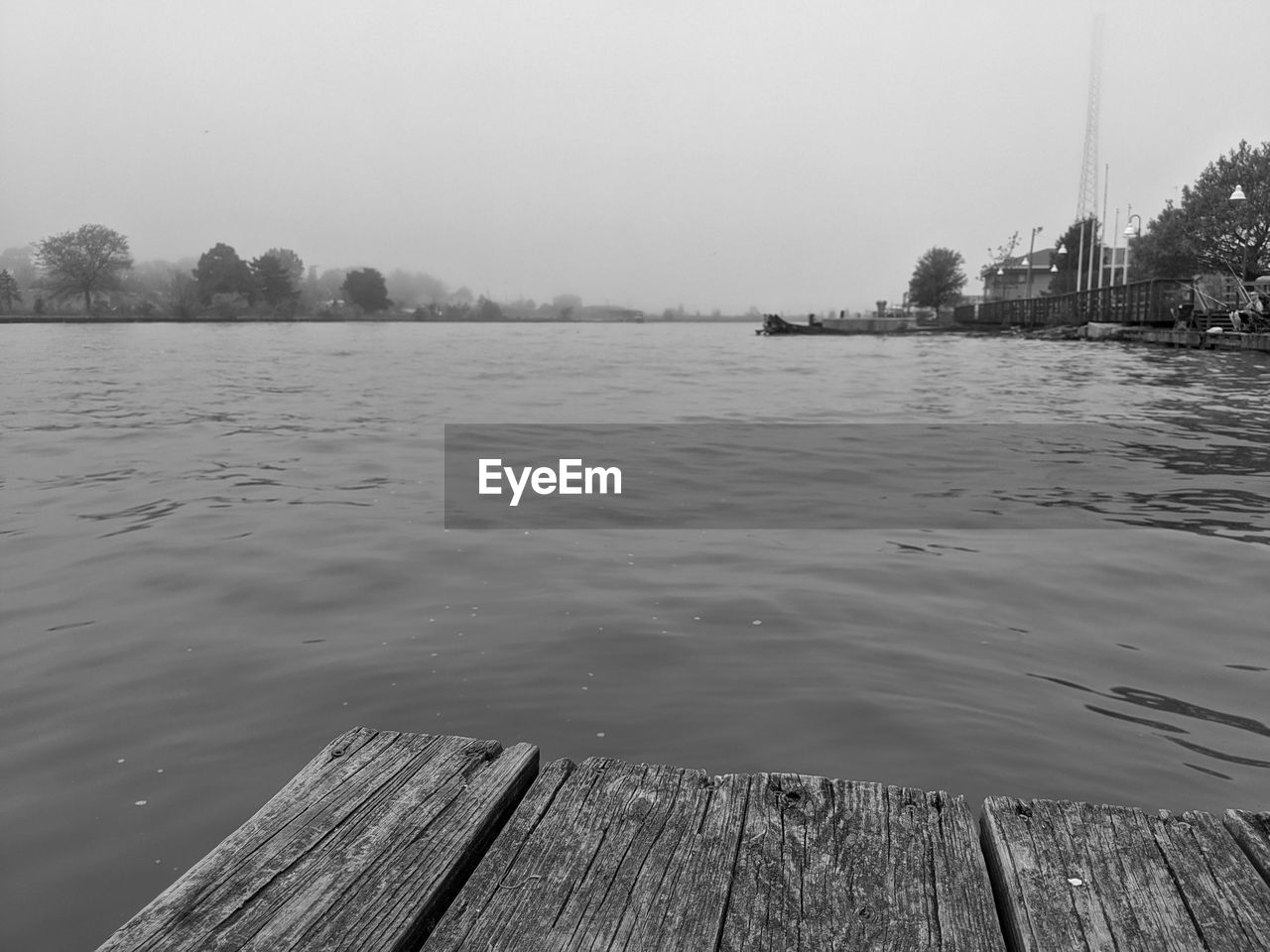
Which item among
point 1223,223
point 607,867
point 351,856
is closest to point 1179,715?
point 607,867

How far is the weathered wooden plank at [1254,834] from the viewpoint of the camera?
2104 mm

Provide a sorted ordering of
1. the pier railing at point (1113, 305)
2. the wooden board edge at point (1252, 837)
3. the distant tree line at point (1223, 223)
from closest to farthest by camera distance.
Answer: the wooden board edge at point (1252, 837) → the pier railing at point (1113, 305) → the distant tree line at point (1223, 223)

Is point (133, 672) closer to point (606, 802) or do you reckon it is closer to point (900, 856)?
point (606, 802)

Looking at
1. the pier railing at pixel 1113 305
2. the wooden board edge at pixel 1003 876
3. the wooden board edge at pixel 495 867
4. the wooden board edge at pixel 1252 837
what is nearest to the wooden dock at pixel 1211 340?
the pier railing at pixel 1113 305

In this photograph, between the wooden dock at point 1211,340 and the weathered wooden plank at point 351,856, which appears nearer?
the weathered wooden plank at point 351,856

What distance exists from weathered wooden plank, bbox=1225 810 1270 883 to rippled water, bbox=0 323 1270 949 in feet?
5.62

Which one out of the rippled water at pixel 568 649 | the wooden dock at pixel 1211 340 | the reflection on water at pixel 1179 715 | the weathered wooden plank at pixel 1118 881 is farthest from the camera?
the wooden dock at pixel 1211 340

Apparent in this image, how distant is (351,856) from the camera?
211 cm

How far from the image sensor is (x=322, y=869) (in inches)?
81.0

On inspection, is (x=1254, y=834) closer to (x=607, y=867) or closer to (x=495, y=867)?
(x=607, y=867)

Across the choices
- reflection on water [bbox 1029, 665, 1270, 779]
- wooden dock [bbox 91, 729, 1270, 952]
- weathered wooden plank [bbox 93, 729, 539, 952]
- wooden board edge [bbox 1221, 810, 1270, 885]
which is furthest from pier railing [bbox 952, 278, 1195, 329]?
weathered wooden plank [bbox 93, 729, 539, 952]

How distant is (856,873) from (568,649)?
366 centimetres

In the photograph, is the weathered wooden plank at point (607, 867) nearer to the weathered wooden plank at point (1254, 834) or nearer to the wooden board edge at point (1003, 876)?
the wooden board edge at point (1003, 876)

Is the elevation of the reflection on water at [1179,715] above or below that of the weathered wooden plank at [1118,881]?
below
